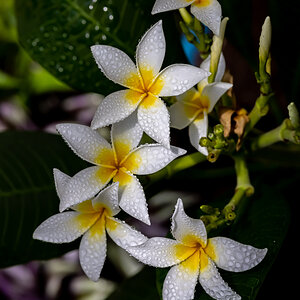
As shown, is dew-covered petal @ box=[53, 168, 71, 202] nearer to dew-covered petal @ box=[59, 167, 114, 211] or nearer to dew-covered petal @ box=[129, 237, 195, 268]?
dew-covered petal @ box=[59, 167, 114, 211]

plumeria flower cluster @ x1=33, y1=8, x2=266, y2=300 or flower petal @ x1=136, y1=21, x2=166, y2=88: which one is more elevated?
flower petal @ x1=136, y1=21, x2=166, y2=88

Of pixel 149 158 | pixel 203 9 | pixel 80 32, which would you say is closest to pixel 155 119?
pixel 149 158

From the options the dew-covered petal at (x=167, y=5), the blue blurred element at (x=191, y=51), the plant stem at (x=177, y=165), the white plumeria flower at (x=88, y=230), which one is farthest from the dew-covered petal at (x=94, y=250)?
the blue blurred element at (x=191, y=51)

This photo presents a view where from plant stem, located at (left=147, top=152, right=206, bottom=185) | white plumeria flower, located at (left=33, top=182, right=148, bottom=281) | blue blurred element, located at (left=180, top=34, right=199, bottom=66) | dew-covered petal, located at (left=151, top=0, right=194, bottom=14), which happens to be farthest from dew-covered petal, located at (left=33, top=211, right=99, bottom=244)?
blue blurred element, located at (left=180, top=34, right=199, bottom=66)

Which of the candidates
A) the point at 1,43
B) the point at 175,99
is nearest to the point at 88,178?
the point at 175,99

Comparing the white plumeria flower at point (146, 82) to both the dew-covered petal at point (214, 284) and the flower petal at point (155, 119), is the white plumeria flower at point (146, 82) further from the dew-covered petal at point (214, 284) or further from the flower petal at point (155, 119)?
the dew-covered petal at point (214, 284)

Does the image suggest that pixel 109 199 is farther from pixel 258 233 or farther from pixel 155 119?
pixel 258 233
